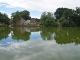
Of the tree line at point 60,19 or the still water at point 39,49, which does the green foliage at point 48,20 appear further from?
→ the still water at point 39,49

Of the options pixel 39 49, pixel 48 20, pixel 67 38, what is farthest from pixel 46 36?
pixel 48 20

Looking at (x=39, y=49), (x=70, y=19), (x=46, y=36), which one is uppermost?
(x=70, y=19)

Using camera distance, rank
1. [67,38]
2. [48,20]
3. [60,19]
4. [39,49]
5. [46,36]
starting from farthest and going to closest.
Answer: [60,19], [48,20], [46,36], [67,38], [39,49]

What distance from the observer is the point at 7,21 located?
2744 inches

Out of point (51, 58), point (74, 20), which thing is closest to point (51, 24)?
point (74, 20)

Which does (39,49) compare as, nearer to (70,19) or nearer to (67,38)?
(67,38)

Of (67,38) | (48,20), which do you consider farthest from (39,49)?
(48,20)

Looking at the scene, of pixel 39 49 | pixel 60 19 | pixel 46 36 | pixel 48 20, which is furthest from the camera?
pixel 60 19

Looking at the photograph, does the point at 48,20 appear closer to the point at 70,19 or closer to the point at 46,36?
the point at 70,19

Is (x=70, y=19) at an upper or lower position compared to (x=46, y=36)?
upper

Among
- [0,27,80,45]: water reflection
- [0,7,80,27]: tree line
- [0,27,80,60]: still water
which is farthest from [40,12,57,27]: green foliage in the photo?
[0,27,80,60]: still water

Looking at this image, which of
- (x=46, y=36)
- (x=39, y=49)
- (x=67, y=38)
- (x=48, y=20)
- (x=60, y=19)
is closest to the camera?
(x=39, y=49)

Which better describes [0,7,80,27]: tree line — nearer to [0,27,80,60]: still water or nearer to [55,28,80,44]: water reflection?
[55,28,80,44]: water reflection

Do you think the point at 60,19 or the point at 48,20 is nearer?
the point at 48,20
